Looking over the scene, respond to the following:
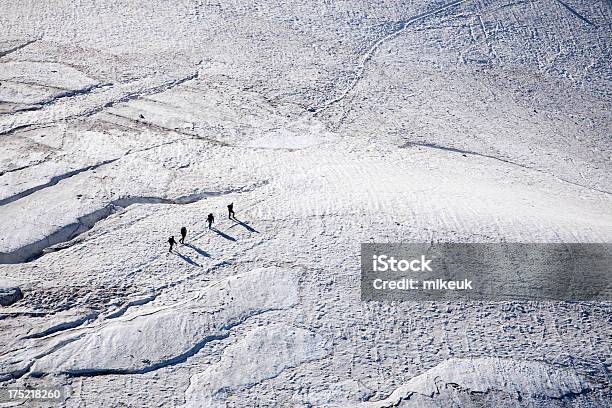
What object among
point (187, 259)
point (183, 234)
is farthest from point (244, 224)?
point (187, 259)

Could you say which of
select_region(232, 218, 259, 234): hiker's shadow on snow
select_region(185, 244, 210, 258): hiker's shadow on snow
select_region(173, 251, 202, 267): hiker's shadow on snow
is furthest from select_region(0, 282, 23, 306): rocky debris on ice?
select_region(232, 218, 259, 234): hiker's shadow on snow

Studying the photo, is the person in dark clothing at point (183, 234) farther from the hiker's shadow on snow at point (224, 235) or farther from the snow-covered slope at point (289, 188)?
the hiker's shadow on snow at point (224, 235)

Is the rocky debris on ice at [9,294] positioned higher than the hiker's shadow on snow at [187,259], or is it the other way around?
the hiker's shadow on snow at [187,259]

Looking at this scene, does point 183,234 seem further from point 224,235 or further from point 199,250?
point 224,235

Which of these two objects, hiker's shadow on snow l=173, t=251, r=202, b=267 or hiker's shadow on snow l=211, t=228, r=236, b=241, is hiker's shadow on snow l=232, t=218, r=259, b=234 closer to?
hiker's shadow on snow l=211, t=228, r=236, b=241

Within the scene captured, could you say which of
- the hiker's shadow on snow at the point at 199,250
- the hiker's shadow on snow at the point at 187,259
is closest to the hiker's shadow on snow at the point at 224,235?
the hiker's shadow on snow at the point at 199,250

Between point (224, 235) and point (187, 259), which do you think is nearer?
point (187, 259)
